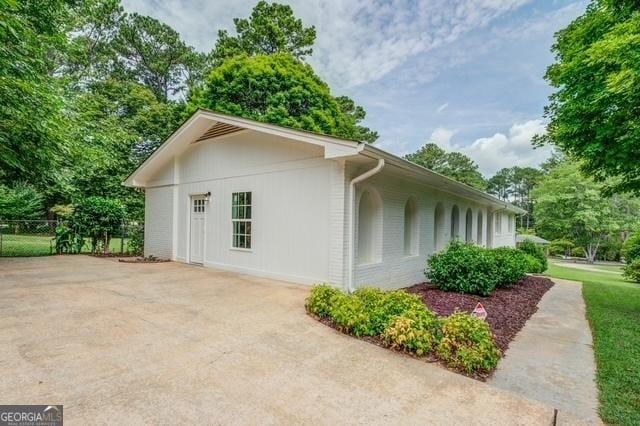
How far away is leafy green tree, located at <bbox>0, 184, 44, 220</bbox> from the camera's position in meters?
21.4

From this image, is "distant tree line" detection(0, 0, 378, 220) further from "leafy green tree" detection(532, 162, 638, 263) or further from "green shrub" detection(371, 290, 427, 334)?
"leafy green tree" detection(532, 162, 638, 263)

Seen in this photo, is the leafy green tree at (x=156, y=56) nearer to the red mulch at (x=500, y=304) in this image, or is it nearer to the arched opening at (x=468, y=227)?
the arched opening at (x=468, y=227)

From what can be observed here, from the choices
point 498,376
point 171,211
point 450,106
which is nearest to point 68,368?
point 498,376

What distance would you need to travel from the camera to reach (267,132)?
7320 mm

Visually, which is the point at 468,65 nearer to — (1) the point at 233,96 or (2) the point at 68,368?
(1) the point at 233,96

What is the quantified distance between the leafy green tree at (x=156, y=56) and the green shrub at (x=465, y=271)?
84.2 feet

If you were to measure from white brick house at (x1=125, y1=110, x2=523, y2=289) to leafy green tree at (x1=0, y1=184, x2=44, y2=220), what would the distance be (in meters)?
16.3

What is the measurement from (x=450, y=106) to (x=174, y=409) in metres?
18.5

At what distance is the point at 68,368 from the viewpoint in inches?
128

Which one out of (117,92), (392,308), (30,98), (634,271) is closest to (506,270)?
(392,308)

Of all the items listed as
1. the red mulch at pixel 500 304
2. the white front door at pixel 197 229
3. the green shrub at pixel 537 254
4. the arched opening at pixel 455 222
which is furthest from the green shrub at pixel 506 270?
the white front door at pixel 197 229

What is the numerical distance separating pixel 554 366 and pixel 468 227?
1071 cm

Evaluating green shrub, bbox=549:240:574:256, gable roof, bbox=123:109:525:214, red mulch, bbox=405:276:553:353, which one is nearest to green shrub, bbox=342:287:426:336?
red mulch, bbox=405:276:553:353

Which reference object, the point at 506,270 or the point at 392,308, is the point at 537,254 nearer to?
the point at 506,270
